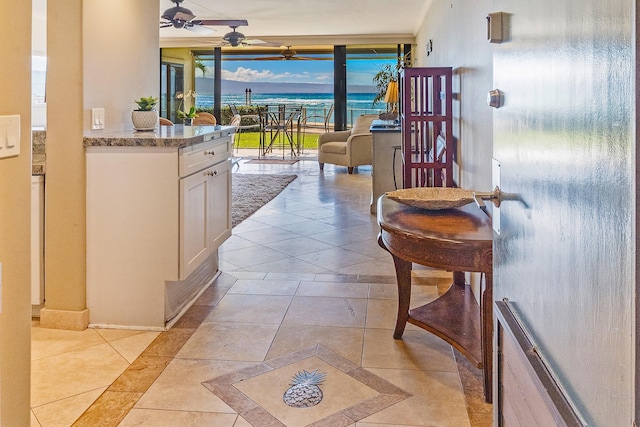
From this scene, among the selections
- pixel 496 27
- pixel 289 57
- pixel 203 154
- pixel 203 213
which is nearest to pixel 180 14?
pixel 203 154

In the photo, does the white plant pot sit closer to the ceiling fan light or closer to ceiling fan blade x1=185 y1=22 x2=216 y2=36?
the ceiling fan light

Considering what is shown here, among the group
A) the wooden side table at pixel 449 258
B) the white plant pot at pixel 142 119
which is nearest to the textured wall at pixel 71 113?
the white plant pot at pixel 142 119

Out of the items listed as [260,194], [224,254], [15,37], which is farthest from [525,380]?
[260,194]

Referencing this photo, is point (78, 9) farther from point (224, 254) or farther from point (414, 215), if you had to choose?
point (224, 254)

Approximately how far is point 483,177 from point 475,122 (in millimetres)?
401

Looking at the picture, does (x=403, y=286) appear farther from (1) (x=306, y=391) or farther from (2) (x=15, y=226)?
(2) (x=15, y=226)

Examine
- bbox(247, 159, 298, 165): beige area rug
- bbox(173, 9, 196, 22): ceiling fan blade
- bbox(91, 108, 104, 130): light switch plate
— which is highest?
bbox(173, 9, 196, 22): ceiling fan blade

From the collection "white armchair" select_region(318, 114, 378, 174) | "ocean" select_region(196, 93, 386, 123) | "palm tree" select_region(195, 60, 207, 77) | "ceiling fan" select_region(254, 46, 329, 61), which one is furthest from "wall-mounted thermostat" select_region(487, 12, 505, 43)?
"palm tree" select_region(195, 60, 207, 77)

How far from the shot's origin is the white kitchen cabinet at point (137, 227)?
284 centimetres

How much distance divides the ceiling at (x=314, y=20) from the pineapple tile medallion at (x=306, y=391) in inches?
213

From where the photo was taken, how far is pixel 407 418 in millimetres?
2023

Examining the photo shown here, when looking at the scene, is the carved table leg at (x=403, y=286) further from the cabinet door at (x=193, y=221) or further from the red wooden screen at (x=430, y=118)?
the red wooden screen at (x=430, y=118)

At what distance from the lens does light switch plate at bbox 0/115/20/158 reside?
1417mm

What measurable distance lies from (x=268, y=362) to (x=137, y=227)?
3.29 feet
